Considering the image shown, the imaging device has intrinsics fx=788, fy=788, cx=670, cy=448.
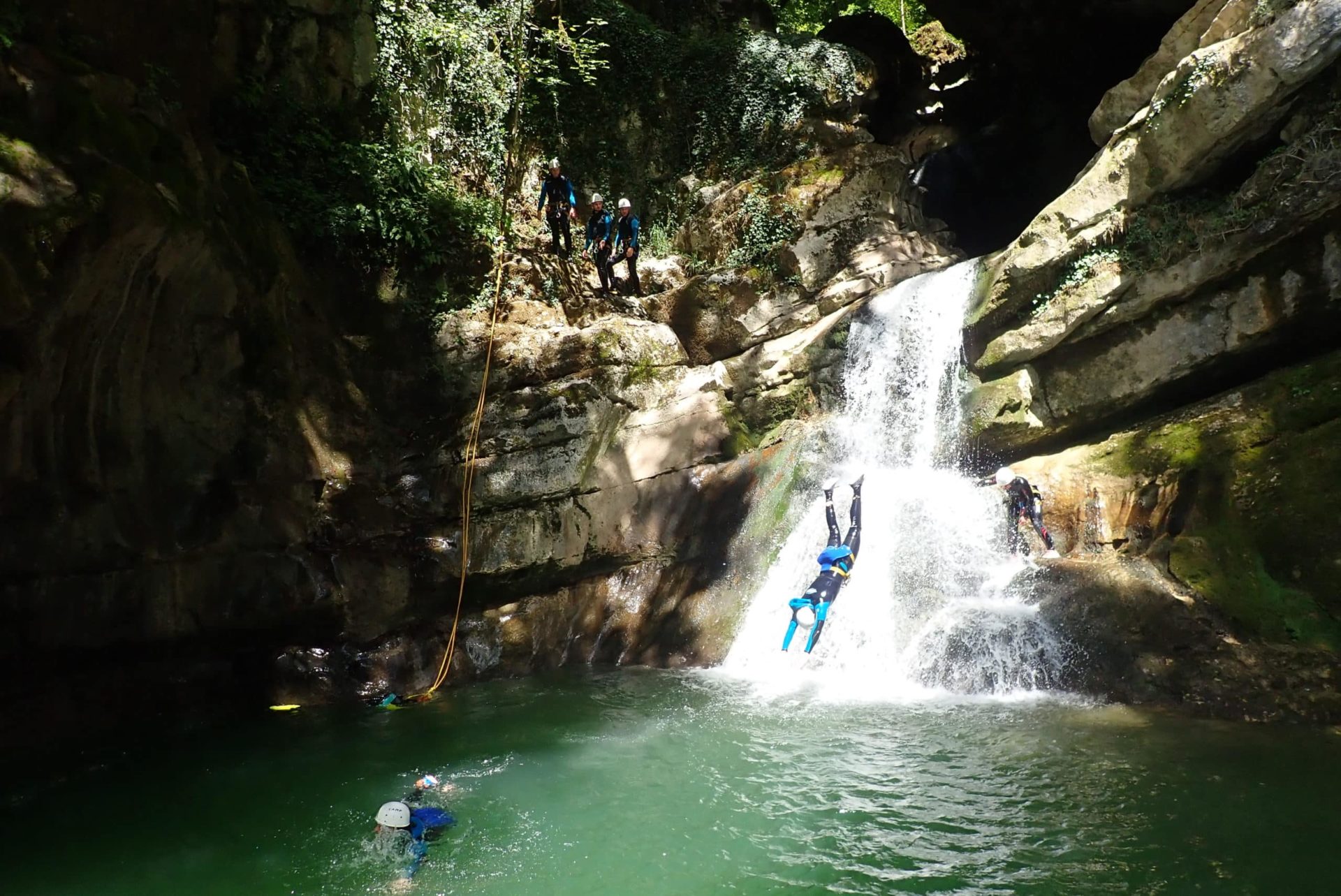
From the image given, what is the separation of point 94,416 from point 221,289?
69.5 inches

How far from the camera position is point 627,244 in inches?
503

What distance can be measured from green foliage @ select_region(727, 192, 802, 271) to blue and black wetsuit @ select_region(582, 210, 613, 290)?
2.24 meters

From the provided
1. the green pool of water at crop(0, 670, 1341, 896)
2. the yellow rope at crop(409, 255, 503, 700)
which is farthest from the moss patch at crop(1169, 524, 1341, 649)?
the yellow rope at crop(409, 255, 503, 700)

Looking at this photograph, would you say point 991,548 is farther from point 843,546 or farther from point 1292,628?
point 1292,628

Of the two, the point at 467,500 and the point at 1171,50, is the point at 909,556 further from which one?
the point at 1171,50

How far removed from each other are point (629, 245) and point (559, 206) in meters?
1.28

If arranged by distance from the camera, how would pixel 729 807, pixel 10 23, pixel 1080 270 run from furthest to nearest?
pixel 1080 270
pixel 10 23
pixel 729 807

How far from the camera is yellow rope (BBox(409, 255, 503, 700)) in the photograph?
1004 centimetres

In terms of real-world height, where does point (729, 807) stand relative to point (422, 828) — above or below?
above

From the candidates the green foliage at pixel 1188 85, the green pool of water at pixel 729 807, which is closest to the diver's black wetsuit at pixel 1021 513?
the green pool of water at pixel 729 807

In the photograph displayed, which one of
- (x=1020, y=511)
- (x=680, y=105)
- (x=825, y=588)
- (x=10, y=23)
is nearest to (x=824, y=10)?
(x=680, y=105)

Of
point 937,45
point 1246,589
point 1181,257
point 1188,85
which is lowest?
point 1246,589

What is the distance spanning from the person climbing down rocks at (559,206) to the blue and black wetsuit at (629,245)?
0.78 metres

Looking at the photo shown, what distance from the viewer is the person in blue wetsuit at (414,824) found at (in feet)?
17.3
